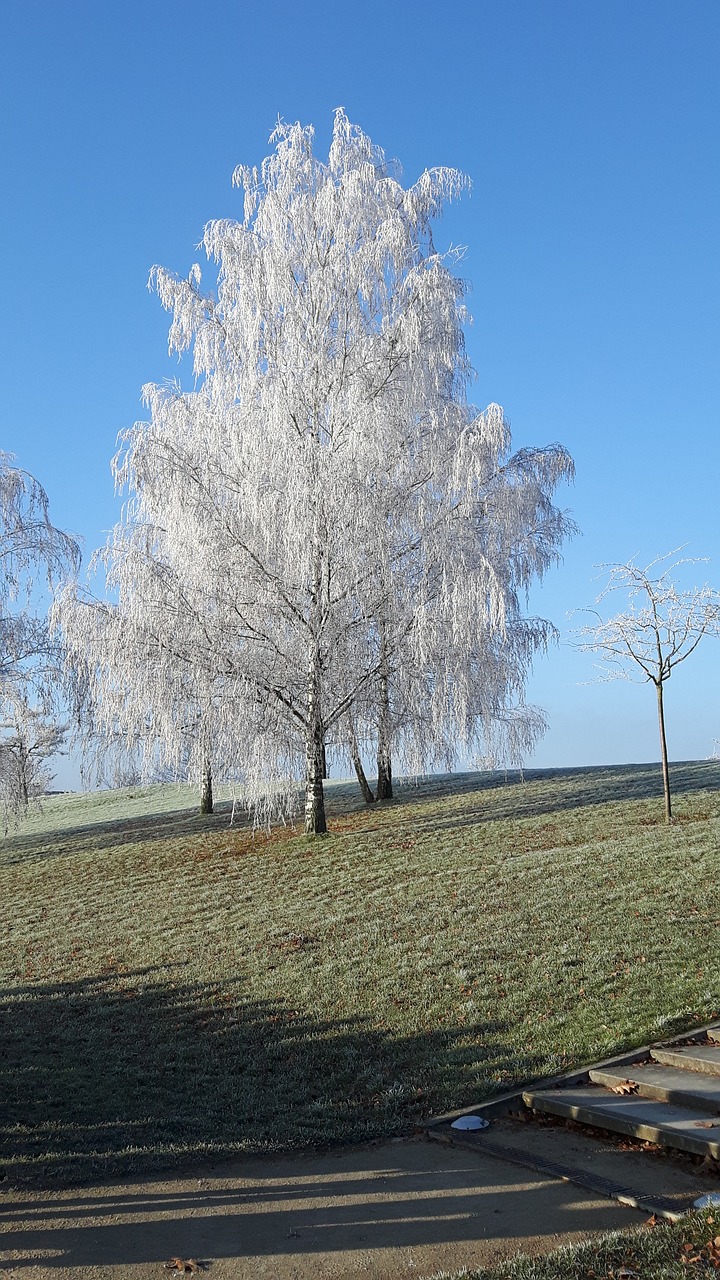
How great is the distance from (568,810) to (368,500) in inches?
285

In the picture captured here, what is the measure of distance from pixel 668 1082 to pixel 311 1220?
2828 millimetres

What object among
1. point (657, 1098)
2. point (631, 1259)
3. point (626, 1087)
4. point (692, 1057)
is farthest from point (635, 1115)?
point (631, 1259)

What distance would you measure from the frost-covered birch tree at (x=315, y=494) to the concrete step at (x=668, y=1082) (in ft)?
27.5

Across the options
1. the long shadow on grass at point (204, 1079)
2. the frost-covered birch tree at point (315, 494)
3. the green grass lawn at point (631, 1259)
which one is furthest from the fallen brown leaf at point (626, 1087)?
the frost-covered birch tree at point (315, 494)

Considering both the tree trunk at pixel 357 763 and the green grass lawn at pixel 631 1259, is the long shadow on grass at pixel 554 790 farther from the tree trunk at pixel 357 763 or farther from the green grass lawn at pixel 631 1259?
the green grass lawn at pixel 631 1259

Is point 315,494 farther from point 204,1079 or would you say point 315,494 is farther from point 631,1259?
point 631,1259

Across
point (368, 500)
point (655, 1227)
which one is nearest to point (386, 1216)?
point (655, 1227)

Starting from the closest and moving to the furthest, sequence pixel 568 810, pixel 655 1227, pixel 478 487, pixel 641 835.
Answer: pixel 655 1227, pixel 641 835, pixel 478 487, pixel 568 810

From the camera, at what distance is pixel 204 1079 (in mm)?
8008

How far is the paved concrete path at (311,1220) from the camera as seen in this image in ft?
16.2

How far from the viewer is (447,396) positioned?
1877 centimetres

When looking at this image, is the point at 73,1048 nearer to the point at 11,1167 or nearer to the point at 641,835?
the point at 11,1167

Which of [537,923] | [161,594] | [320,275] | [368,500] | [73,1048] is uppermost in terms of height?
[320,275]

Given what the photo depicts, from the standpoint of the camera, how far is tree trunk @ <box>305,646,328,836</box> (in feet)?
51.6
